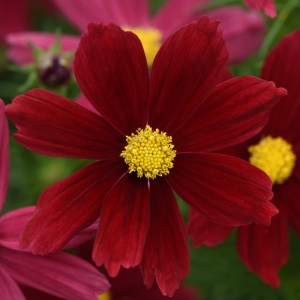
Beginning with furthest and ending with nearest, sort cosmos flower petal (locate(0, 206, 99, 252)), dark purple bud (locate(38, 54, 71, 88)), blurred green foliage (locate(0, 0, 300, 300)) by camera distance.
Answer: blurred green foliage (locate(0, 0, 300, 300)) < dark purple bud (locate(38, 54, 71, 88)) < cosmos flower petal (locate(0, 206, 99, 252))

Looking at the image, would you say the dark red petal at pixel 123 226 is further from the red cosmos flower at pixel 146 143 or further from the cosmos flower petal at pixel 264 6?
the cosmos flower petal at pixel 264 6

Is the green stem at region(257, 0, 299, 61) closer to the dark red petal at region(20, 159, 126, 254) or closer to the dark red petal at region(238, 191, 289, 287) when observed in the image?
the dark red petal at region(238, 191, 289, 287)

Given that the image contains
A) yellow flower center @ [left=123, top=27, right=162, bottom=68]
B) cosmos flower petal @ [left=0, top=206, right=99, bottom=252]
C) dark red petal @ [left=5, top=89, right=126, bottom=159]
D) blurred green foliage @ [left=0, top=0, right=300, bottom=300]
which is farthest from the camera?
yellow flower center @ [left=123, top=27, right=162, bottom=68]

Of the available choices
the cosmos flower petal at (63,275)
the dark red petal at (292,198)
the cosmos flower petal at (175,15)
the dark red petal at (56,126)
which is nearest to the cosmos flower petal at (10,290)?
the cosmos flower petal at (63,275)

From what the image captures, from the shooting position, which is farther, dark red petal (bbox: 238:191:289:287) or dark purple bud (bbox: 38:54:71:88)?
dark purple bud (bbox: 38:54:71:88)

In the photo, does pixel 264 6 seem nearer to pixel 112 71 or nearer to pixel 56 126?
pixel 112 71

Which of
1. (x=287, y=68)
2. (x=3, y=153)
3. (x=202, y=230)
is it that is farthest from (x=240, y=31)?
(x=3, y=153)

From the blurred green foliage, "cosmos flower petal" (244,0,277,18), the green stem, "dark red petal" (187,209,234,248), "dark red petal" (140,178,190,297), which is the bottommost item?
the blurred green foliage

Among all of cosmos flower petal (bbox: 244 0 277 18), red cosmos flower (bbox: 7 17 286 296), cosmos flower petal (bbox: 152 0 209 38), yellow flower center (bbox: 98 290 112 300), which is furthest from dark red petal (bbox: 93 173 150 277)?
cosmos flower petal (bbox: 152 0 209 38)
